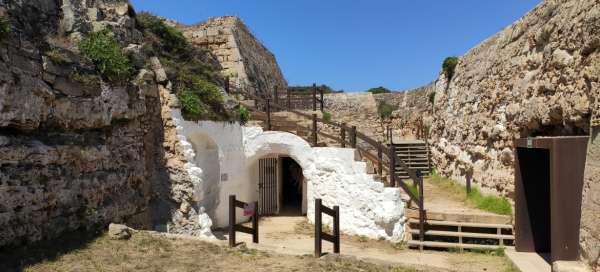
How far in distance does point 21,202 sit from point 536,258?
25.8 feet

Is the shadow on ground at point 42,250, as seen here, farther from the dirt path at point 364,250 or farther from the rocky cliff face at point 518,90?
the rocky cliff face at point 518,90

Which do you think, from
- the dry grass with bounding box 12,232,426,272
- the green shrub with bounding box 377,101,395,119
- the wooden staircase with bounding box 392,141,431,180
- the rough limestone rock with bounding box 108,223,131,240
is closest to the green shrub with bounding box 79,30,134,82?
the rough limestone rock with bounding box 108,223,131,240

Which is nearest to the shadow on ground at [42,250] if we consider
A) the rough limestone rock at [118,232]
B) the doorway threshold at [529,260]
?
the rough limestone rock at [118,232]

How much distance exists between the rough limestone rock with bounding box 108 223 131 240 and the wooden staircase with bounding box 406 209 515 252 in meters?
5.52

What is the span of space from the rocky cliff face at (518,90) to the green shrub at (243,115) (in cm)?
598

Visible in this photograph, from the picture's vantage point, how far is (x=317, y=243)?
6.38 metres

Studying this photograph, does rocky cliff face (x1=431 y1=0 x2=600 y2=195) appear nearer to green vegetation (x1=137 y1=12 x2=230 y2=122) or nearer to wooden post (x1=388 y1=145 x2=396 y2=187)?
wooden post (x1=388 y1=145 x2=396 y2=187)

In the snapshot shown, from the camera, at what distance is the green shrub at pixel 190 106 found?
30.3ft

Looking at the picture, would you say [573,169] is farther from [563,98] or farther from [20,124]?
[20,124]

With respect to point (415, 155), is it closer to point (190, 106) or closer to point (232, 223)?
point (190, 106)

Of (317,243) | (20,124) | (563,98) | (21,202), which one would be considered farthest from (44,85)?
(563,98)

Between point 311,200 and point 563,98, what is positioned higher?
point 563,98

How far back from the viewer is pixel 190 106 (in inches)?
365

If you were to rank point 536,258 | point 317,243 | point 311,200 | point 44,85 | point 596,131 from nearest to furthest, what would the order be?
point 596,131 < point 44,85 < point 317,243 < point 536,258 < point 311,200
